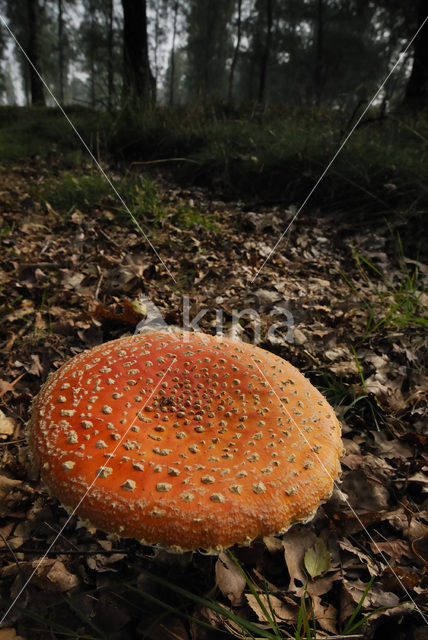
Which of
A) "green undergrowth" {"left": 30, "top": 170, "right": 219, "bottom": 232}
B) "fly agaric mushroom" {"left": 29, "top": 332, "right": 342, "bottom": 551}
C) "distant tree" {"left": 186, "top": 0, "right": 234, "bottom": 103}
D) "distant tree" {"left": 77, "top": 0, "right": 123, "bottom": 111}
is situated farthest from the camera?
"distant tree" {"left": 186, "top": 0, "right": 234, "bottom": 103}

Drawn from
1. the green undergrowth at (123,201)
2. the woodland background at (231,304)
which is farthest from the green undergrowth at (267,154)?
the green undergrowth at (123,201)

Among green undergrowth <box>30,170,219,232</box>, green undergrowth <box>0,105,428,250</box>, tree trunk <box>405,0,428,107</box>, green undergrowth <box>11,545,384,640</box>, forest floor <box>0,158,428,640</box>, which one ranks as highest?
tree trunk <box>405,0,428,107</box>

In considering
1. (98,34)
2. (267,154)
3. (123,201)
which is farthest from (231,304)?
(98,34)

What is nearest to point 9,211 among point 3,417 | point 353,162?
point 3,417

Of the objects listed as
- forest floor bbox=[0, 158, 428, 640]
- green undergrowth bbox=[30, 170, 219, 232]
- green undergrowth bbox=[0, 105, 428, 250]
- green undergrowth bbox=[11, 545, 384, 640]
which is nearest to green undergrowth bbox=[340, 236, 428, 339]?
forest floor bbox=[0, 158, 428, 640]

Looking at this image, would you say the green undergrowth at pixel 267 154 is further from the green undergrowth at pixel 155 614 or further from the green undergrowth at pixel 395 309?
the green undergrowth at pixel 155 614

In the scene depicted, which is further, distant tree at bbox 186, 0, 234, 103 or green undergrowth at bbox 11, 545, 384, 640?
distant tree at bbox 186, 0, 234, 103

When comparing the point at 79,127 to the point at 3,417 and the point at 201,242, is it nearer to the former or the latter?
the point at 201,242

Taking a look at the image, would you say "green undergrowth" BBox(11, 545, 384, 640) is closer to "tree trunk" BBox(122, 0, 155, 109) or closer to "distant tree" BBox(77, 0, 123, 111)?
"tree trunk" BBox(122, 0, 155, 109)
